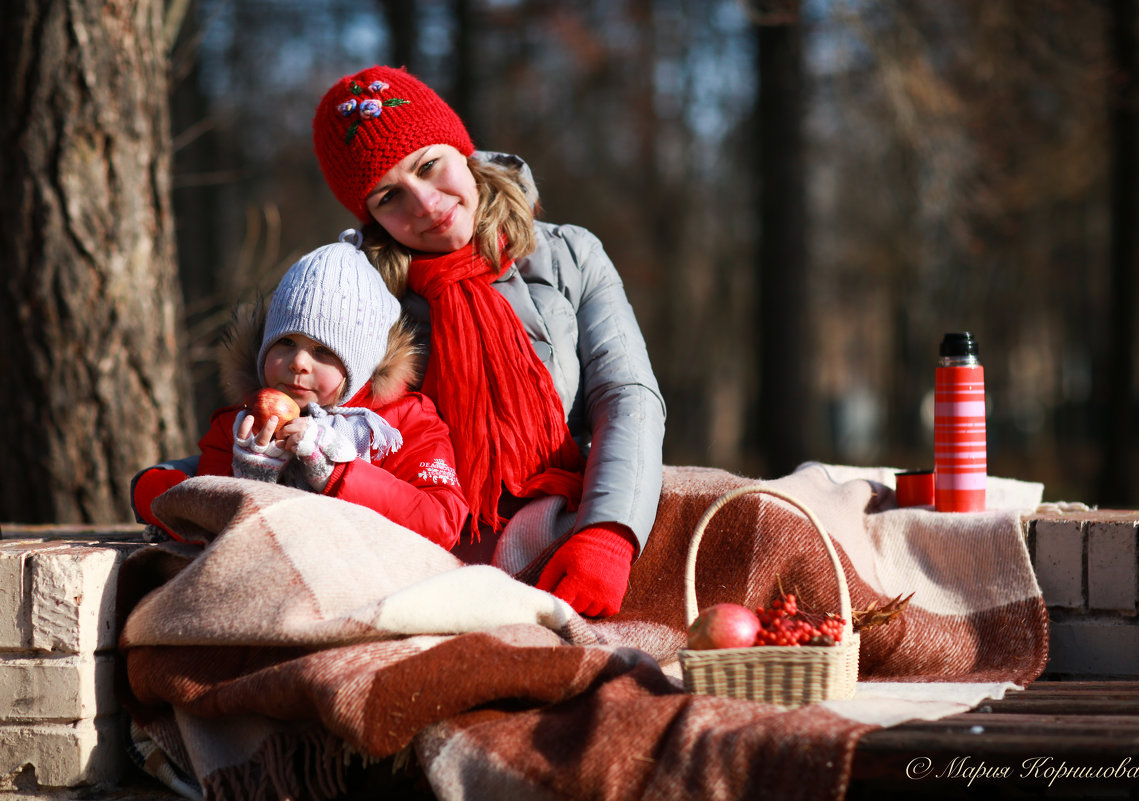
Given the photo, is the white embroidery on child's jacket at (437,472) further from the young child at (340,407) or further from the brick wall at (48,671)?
the brick wall at (48,671)

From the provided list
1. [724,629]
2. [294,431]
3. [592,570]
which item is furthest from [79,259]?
[724,629]

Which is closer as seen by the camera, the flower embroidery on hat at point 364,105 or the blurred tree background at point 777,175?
the flower embroidery on hat at point 364,105

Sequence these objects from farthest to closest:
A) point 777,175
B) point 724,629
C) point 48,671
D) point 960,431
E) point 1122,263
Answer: point 777,175 < point 1122,263 < point 960,431 < point 48,671 < point 724,629

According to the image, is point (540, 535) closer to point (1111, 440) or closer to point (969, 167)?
point (969, 167)

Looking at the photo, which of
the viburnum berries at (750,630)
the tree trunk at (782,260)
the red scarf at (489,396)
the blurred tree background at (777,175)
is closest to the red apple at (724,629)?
the viburnum berries at (750,630)

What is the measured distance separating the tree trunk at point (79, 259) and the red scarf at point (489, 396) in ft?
5.09

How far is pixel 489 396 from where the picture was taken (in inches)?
115

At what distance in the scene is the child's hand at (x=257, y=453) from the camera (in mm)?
2600

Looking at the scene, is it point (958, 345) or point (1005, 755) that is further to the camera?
point (958, 345)

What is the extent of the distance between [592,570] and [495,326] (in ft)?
2.46

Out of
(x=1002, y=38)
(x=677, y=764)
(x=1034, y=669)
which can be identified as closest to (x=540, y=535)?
(x=677, y=764)

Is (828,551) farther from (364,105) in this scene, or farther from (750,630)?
(364,105)

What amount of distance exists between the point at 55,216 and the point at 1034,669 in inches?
137

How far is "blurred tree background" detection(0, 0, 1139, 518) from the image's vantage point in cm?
823
